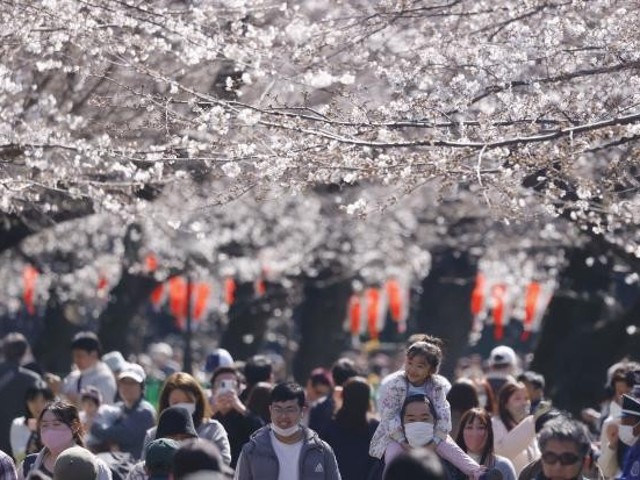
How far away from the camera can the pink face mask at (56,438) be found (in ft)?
29.8

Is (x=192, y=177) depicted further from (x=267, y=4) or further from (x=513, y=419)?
(x=513, y=419)

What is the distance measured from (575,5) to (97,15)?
3.37 metres

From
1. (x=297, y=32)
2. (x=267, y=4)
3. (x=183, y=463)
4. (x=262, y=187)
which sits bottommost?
(x=183, y=463)

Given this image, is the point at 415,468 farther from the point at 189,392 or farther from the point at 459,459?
the point at 189,392

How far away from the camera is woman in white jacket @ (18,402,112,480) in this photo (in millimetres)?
9086

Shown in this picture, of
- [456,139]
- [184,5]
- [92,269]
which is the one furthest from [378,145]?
[92,269]

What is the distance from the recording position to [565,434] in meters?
6.82

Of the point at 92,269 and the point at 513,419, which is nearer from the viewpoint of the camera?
the point at 513,419

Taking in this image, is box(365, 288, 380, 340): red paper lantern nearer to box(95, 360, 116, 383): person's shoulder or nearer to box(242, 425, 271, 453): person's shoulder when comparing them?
box(95, 360, 116, 383): person's shoulder

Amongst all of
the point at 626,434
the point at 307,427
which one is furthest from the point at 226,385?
the point at 626,434

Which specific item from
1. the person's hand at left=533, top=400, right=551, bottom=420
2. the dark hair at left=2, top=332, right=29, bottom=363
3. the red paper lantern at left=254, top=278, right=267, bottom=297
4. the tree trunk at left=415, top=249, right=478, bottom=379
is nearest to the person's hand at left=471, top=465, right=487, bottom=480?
the person's hand at left=533, top=400, right=551, bottom=420

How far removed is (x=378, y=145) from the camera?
928 cm

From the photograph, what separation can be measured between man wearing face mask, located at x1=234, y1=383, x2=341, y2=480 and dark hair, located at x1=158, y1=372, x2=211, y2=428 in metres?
1.31

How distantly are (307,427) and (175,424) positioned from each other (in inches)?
65.6
